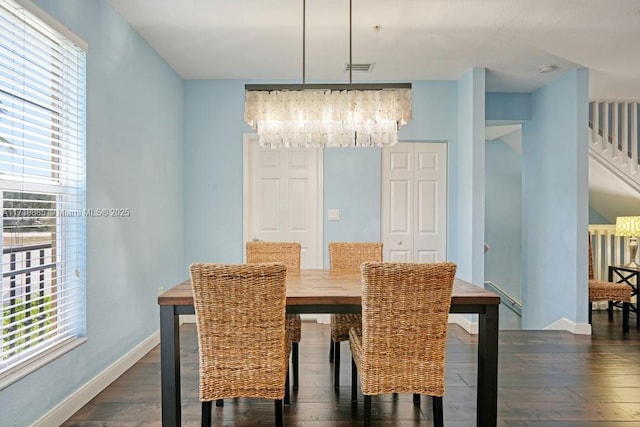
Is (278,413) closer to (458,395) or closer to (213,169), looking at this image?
(458,395)

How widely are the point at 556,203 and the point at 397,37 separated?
A: 8.21 ft

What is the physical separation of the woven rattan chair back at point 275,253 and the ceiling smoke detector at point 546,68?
301cm

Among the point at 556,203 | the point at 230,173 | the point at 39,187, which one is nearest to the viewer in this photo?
the point at 39,187

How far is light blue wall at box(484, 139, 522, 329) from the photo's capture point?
695cm

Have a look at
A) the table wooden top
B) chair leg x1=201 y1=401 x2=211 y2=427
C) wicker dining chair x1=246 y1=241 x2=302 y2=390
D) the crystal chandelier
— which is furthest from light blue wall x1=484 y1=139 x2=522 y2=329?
chair leg x1=201 y1=401 x2=211 y2=427

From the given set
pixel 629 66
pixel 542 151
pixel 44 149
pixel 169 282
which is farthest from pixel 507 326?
pixel 44 149

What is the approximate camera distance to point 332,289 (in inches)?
91.9

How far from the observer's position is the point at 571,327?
4.22 metres

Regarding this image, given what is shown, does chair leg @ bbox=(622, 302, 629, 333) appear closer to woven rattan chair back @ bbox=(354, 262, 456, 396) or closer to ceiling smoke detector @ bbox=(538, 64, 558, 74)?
ceiling smoke detector @ bbox=(538, 64, 558, 74)

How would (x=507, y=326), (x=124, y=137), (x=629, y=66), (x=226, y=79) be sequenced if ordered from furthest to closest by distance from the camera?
1. (x=507, y=326)
2. (x=226, y=79)
3. (x=629, y=66)
4. (x=124, y=137)

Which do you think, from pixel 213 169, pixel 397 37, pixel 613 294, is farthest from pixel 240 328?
pixel 613 294

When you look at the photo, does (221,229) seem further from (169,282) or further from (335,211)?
(335,211)

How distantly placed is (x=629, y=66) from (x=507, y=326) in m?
4.24

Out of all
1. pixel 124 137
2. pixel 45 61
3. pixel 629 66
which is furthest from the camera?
pixel 629 66
